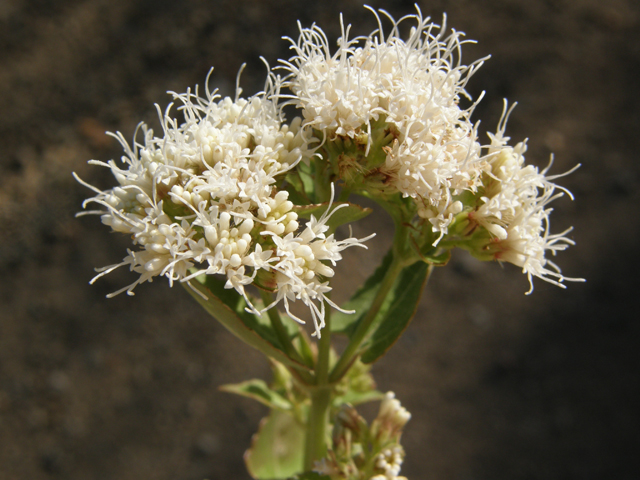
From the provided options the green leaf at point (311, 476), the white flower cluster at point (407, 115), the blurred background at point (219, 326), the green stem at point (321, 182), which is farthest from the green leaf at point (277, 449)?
the blurred background at point (219, 326)

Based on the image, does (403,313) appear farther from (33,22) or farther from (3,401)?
(33,22)

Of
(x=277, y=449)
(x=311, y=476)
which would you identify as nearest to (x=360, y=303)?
(x=311, y=476)

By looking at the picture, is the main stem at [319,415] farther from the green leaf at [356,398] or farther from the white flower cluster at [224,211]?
the white flower cluster at [224,211]

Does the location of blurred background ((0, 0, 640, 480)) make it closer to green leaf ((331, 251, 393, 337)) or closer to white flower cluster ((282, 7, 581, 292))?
green leaf ((331, 251, 393, 337))

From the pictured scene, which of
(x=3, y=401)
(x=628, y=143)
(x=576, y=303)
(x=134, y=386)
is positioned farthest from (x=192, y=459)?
(x=628, y=143)

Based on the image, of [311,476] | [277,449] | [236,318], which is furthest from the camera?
[277,449]

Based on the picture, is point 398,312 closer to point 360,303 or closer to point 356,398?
point 360,303

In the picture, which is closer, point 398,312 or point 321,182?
point 321,182
